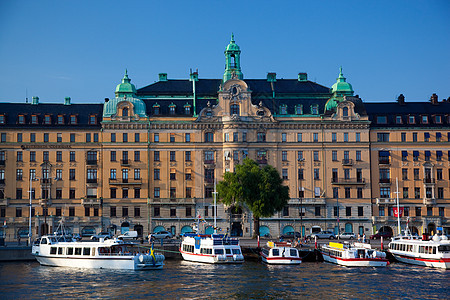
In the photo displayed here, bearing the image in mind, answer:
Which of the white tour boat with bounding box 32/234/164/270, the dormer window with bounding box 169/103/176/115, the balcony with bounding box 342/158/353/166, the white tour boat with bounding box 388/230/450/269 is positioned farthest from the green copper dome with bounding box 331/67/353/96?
the white tour boat with bounding box 32/234/164/270

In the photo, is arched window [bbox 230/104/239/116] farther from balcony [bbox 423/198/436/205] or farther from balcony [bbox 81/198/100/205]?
balcony [bbox 423/198/436/205]

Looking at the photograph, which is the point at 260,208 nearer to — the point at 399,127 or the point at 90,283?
the point at 399,127

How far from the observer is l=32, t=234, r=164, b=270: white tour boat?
87875 mm

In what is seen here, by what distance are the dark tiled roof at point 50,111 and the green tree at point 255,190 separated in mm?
32728

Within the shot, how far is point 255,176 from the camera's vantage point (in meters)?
119

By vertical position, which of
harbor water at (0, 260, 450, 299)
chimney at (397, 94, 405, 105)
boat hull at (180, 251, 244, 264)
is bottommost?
harbor water at (0, 260, 450, 299)

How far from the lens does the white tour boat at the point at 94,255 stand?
87.9 m

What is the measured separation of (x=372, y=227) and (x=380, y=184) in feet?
28.6

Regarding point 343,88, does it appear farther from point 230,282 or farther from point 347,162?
point 230,282

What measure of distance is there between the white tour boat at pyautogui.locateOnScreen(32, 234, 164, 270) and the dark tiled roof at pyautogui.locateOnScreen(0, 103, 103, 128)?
45222mm

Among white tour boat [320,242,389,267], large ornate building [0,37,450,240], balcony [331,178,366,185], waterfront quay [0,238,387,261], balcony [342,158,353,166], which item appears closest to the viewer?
white tour boat [320,242,389,267]

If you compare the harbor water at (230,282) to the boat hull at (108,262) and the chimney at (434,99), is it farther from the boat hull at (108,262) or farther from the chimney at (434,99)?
the chimney at (434,99)

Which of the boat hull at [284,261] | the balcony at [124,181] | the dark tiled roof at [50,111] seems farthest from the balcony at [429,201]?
the dark tiled roof at [50,111]

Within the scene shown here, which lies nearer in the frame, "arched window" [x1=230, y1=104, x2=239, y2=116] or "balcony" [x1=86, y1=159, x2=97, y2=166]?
"balcony" [x1=86, y1=159, x2=97, y2=166]
